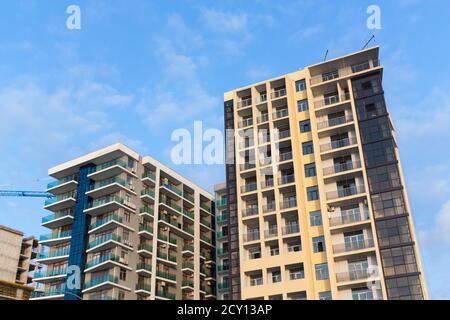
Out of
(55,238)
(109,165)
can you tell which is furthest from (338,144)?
(55,238)

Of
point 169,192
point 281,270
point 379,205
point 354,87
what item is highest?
point 354,87

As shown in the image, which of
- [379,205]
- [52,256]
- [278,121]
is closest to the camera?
[379,205]

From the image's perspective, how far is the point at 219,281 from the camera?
7412 centimetres

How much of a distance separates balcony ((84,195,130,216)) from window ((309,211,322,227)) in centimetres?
2734

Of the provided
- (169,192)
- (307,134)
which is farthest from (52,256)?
(307,134)

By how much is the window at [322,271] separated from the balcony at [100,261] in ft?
88.9

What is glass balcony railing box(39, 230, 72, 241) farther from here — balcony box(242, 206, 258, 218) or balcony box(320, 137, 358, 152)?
balcony box(320, 137, 358, 152)

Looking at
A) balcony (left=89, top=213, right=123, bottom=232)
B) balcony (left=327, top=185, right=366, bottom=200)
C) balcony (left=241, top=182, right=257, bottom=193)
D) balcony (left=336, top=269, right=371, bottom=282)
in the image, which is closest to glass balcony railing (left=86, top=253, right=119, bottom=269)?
balcony (left=89, top=213, right=123, bottom=232)

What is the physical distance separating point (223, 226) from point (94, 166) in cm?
2206

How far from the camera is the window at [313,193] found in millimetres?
61969

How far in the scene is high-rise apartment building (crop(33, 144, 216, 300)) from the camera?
6875 centimetres

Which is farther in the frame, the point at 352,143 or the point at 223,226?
the point at 223,226

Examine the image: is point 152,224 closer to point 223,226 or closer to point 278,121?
point 223,226

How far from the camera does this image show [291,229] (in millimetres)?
61406
